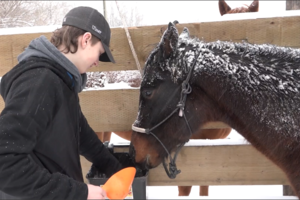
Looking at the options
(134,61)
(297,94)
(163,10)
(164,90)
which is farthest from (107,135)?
(163,10)

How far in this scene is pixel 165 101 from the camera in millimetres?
1673

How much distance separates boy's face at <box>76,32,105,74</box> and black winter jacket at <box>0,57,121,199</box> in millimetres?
106

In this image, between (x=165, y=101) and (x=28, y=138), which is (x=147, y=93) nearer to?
(x=165, y=101)

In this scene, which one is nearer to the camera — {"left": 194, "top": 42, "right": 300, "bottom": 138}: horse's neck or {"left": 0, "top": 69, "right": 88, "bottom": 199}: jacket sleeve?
{"left": 0, "top": 69, "right": 88, "bottom": 199}: jacket sleeve

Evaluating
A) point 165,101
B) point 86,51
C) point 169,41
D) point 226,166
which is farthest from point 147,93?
point 226,166

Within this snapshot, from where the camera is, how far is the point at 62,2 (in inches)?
151

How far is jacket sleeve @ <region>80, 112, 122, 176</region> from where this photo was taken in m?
1.97

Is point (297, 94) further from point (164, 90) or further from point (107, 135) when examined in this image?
point (107, 135)

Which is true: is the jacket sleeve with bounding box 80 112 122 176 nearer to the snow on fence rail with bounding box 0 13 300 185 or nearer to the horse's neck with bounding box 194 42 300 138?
the snow on fence rail with bounding box 0 13 300 185

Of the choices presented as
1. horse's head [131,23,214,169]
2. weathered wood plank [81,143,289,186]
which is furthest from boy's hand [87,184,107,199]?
weathered wood plank [81,143,289,186]

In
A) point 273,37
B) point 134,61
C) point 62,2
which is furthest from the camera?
point 62,2

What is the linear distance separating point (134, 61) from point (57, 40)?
3.01 feet

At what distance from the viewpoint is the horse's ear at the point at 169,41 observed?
1545 mm

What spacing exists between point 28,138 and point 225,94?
1.15 meters
